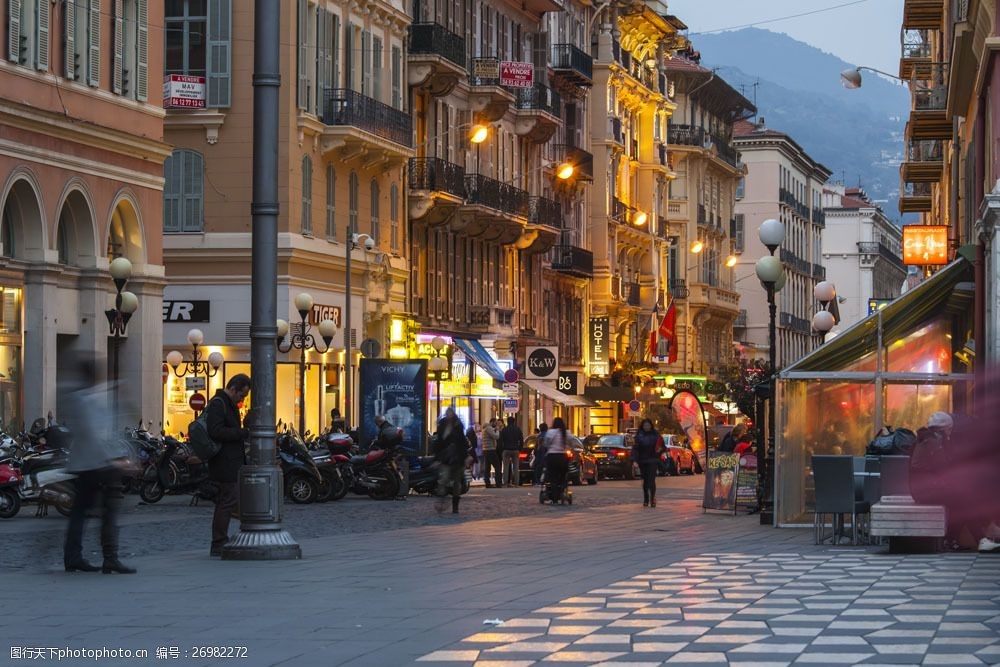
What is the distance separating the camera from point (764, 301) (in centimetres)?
12331

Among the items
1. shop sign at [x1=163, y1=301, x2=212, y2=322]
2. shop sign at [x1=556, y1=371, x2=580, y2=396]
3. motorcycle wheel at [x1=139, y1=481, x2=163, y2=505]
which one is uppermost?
shop sign at [x1=163, y1=301, x2=212, y2=322]

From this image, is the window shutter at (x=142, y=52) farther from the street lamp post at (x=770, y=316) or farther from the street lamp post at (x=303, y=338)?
the street lamp post at (x=770, y=316)

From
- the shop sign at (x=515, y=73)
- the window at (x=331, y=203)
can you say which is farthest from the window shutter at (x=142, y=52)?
the shop sign at (x=515, y=73)

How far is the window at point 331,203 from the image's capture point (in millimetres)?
51969

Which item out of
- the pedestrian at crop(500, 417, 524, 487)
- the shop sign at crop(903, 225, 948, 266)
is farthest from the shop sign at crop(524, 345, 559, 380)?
the shop sign at crop(903, 225, 948, 266)

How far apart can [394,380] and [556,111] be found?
32.8 metres

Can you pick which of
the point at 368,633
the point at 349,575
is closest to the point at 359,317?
the point at 349,575

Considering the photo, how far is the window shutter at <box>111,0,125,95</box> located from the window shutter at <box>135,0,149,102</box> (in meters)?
0.56

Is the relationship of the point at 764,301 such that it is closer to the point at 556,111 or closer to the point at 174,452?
the point at 556,111

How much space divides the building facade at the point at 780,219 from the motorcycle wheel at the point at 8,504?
3465 inches

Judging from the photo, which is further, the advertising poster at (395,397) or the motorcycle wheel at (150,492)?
the advertising poster at (395,397)

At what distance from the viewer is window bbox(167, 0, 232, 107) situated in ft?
161

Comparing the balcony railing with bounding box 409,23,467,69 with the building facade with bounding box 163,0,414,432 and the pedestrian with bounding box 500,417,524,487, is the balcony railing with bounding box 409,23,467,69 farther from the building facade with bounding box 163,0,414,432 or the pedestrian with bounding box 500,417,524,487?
the pedestrian with bounding box 500,417,524,487

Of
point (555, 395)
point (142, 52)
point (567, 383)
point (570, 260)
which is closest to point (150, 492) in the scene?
point (142, 52)
